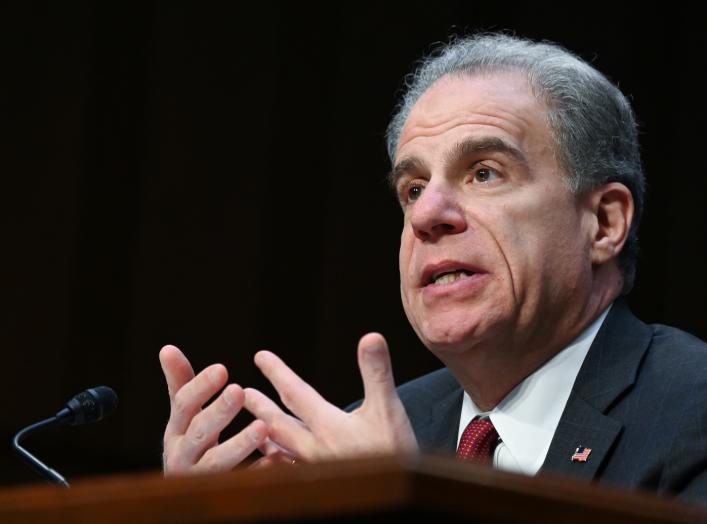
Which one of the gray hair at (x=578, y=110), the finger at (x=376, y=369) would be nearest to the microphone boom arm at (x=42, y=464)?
the finger at (x=376, y=369)

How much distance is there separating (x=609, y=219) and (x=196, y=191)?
237 cm

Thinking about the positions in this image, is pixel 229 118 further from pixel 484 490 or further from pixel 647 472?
pixel 484 490

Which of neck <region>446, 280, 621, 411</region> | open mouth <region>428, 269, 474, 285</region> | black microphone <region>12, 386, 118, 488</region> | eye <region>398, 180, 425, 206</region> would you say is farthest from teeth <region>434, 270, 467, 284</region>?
black microphone <region>12, 386, 118, 488</region>

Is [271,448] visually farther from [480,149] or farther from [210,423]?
[480,149]

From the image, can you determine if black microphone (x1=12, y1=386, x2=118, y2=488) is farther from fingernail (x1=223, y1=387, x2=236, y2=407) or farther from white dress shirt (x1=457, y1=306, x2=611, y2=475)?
white dress shirt (x1=457, y1=306, x2=611, y2=475)

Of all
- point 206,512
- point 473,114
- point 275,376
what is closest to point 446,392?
point 473,114

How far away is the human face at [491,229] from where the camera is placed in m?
2.07

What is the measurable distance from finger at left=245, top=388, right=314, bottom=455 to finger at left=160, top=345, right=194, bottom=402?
20 centimetres

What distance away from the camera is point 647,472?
181cm

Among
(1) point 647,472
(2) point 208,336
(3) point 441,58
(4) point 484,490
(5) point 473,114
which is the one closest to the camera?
(4) point 484,490

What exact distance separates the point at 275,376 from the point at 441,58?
41.7 inches

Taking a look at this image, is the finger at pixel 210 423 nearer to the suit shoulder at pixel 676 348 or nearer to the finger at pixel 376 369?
the finger at pixel 376 369

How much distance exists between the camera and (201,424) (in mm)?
1844

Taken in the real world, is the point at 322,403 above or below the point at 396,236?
below
